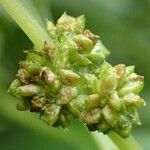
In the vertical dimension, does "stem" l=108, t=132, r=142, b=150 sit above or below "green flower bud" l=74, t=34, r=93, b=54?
below

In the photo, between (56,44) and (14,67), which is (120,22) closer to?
(14,67)

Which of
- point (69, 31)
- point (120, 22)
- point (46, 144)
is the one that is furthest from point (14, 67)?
point (69, 31)

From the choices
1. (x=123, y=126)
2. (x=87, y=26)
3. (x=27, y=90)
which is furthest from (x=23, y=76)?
(x=87, y=26)

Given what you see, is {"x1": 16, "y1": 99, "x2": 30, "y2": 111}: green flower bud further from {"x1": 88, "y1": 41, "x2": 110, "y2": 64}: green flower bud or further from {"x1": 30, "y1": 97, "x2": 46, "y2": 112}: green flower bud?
{"x1": 88, "y1": 41, "x2": 110, "y2": 64}: green flower bud

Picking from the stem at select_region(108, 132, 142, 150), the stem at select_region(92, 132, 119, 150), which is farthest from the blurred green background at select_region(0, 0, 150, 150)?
the stem at select_region(108, 132, 142, 150)

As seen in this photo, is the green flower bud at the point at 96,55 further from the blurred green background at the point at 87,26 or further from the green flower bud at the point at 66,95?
the blurred green background at the point at 87,26

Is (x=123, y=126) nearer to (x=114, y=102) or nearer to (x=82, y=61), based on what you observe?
(x=114, y=102)
